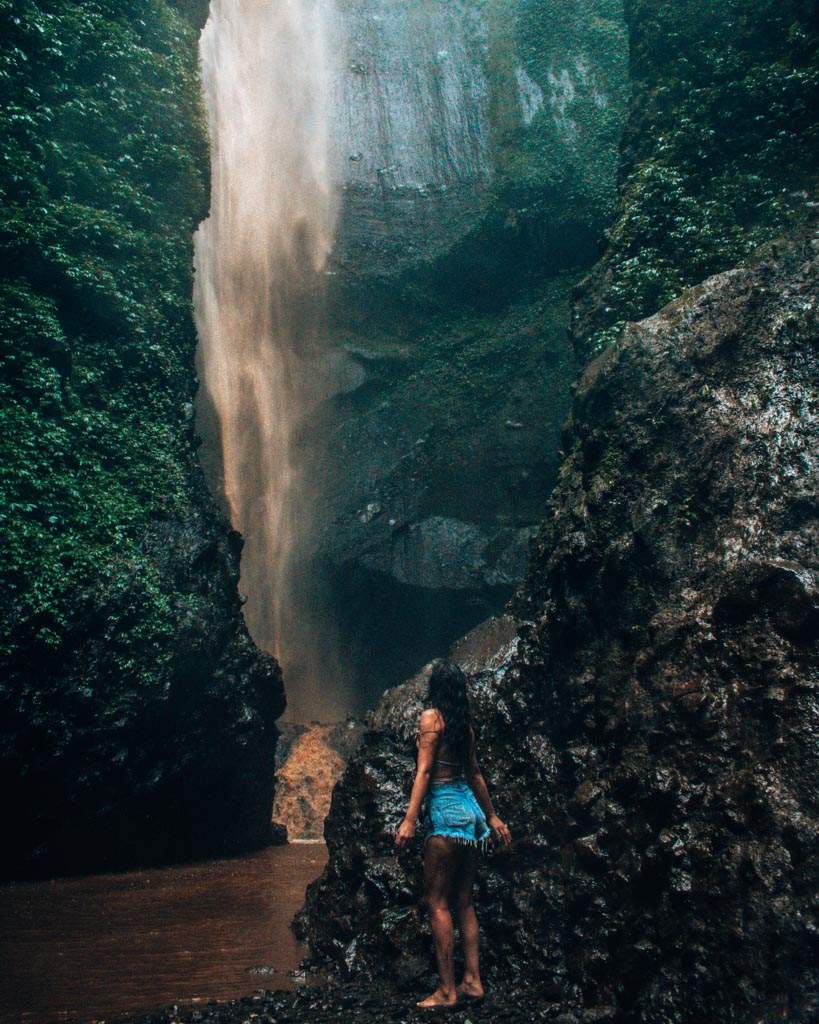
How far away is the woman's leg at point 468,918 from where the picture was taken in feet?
13.2

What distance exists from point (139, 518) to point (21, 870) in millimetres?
4052

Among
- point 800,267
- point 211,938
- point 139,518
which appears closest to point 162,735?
point 139,518

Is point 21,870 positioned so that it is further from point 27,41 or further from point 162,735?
point 27,41

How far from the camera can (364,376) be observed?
61.3 ft

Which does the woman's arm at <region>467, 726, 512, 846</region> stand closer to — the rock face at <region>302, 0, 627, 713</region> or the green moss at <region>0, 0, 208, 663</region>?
the green moss at <region>0, 0, 208, 663</region>

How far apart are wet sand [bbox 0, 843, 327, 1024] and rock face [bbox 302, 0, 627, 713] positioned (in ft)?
29.8

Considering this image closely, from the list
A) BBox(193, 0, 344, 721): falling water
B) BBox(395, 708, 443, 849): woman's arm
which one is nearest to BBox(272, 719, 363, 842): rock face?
BBox(193, 0, 344, 721): falling water

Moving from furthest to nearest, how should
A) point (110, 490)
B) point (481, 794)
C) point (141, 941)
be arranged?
point (110, 490) → point (141, 941) → point (481, 794)

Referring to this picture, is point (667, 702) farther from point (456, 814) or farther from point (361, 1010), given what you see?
point (361, 1010)

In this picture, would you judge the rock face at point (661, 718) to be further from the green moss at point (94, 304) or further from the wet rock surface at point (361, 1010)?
the green moss at point (94, 304)

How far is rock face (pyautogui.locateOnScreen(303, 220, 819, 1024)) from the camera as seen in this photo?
3604 millimetres

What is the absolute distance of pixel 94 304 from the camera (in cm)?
936

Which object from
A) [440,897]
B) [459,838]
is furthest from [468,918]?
[459,838]

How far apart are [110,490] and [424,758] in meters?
6.32
